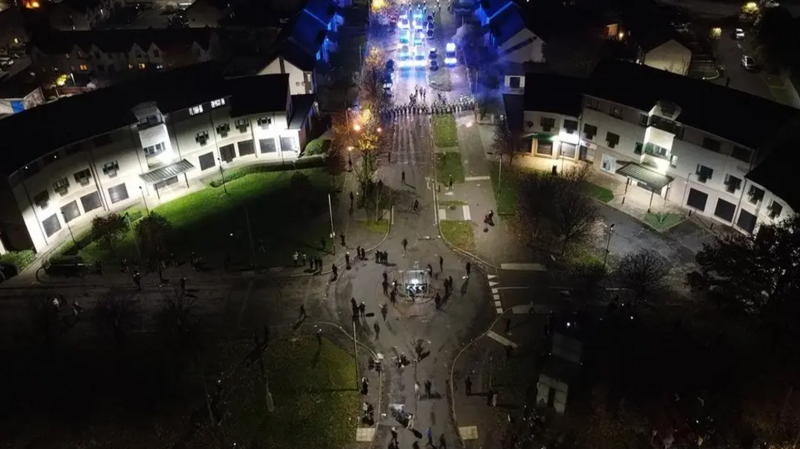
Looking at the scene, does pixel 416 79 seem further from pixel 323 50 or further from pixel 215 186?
pixel 215 186

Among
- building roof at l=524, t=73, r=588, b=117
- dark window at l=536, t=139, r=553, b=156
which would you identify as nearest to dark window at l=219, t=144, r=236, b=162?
building roof at l=524, t=73, r=588, b=117

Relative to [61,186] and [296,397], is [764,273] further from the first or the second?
[61,186]

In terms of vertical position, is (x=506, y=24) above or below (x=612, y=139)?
above

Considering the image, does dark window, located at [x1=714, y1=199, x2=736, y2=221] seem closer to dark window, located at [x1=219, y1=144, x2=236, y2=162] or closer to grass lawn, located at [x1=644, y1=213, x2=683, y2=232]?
grass lawn, located at [x1=644, y1=213, x2=683, y2=232]

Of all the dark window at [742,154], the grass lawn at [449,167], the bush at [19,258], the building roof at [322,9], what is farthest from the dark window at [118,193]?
the dark window at [742,154]

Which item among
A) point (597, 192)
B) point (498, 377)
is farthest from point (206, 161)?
point (597, 192)

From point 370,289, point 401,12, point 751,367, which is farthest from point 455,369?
point 401,12

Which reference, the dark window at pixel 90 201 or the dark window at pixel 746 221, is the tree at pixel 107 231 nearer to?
the dark window at pixel 90 201
